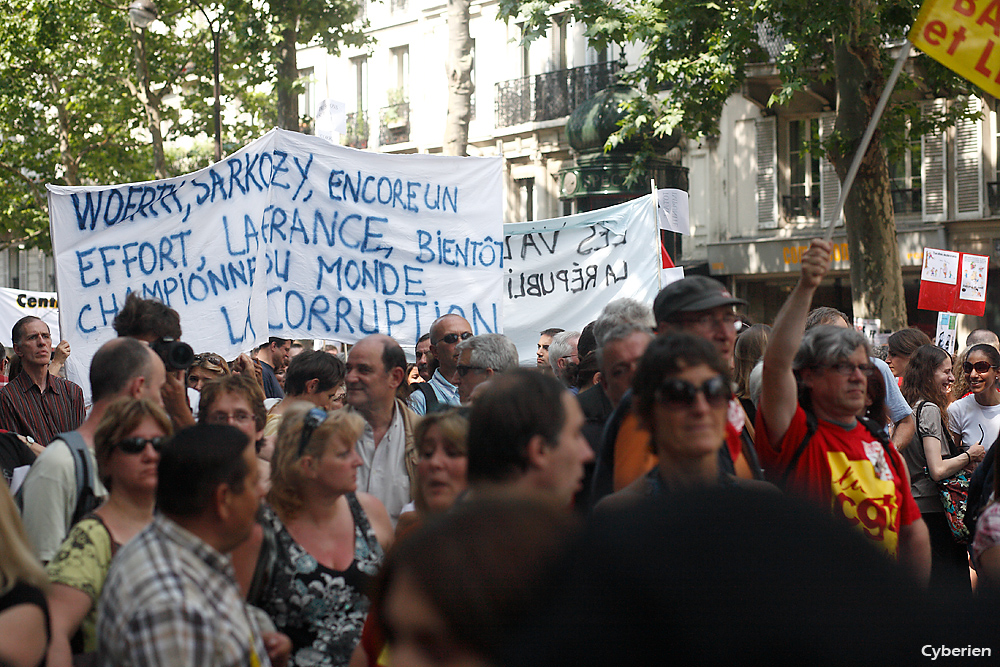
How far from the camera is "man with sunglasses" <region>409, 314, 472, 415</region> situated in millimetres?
5404

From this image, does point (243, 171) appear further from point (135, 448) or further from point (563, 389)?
point (563, 389)

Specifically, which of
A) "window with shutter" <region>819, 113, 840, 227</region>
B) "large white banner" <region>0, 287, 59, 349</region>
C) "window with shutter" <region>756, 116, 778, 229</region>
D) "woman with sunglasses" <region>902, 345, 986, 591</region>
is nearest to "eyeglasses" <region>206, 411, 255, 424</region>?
"woman with sunglasses" <region>902, 345, 986, 591</region>

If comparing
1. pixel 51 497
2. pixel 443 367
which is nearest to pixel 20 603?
pixel 51 497

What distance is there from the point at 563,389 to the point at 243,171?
15.9 ft

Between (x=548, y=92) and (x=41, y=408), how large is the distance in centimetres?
2131

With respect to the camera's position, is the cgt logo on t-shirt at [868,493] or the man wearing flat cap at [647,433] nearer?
the man wearing flat cap at [647,433]

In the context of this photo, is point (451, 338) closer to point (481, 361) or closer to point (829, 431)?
point (481, 361)

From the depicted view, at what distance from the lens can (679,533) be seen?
64 cm

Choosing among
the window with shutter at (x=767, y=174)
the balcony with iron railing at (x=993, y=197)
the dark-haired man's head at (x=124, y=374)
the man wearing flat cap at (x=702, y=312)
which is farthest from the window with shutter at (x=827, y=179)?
the dark-haired man's head at (x=124, y=374)

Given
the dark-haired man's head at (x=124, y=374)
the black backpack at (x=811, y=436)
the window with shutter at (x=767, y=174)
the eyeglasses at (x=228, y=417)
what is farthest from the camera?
the window with shutter at (x=767, y=174)

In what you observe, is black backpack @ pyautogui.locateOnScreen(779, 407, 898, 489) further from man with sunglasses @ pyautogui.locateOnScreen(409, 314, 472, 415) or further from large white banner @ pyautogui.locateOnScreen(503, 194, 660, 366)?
large white banner @ pyautogui.locateOnScreen(503, 194, 660, 366)

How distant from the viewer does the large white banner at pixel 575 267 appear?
27.6ft

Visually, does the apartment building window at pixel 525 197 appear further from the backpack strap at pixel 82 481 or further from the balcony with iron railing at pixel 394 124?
the backpack strap at pixel 82 481

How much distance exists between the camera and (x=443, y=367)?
5.84 metres
